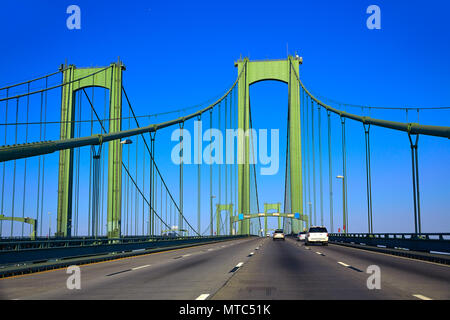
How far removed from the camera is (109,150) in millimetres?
39156

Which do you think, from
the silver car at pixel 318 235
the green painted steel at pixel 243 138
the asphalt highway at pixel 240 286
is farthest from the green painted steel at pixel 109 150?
the green painted steel at pixel 243 138

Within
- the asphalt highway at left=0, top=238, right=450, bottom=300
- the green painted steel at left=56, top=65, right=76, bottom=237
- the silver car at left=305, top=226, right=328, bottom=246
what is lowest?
the silver car at left=305, top=226, right=328, bottom=246

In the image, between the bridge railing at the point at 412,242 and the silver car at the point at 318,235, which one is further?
the silver car at the point at 318,235

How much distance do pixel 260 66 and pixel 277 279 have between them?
2903 inches

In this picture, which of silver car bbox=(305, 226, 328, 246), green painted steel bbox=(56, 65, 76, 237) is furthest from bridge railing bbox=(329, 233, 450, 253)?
green painted steel bbox=(56, 65, 76, 237)

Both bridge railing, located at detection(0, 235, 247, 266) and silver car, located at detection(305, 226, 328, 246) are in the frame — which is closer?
bridge railing, located at detection(0, 235, 247, 266)

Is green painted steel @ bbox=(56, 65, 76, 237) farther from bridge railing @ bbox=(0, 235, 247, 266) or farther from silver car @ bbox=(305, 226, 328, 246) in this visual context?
silver car @ bbox=(305, 226, 328, 246)

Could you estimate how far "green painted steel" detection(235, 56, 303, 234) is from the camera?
77438 mm

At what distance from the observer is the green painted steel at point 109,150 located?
3466 cm

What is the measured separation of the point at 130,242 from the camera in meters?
28.3

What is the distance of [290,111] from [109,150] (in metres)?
45.0

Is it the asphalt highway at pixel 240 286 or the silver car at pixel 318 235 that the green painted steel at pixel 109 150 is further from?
the asphalt highway at pixel 240 286

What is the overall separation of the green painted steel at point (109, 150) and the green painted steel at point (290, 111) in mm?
36662

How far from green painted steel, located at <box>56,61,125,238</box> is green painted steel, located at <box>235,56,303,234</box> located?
→ 3666 cm
